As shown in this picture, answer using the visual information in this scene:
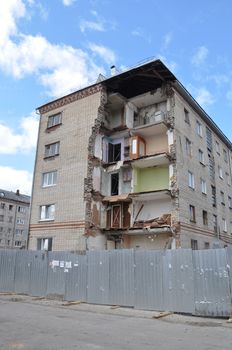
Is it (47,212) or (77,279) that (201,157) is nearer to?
(47,212)

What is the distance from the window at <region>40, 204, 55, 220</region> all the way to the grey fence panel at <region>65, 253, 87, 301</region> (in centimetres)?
902

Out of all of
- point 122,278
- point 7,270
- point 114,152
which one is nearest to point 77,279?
point 122,278

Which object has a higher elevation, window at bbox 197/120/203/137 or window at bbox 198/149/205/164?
window at bbox 197/120/203/137

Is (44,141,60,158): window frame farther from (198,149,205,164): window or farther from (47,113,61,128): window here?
(198,149,205,164): window

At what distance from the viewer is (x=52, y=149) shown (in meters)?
28.1

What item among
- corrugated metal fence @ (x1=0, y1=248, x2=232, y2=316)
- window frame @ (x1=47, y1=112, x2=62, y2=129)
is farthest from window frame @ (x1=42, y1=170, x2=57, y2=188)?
corrugated metal fence @ (x1=0, y1=248, x2=232, y2=316)

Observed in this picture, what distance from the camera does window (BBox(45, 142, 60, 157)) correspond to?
27703 mm

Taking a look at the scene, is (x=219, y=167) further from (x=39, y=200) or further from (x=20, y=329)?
(x=20, y=329)

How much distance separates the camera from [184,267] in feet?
44.5

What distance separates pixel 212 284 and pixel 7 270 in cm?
1269

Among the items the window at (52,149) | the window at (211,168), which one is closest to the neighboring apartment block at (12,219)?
the window at (52,149)

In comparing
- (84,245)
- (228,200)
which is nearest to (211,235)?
(228,200)

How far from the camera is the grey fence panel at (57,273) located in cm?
1743

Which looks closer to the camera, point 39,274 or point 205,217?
point 39,274
